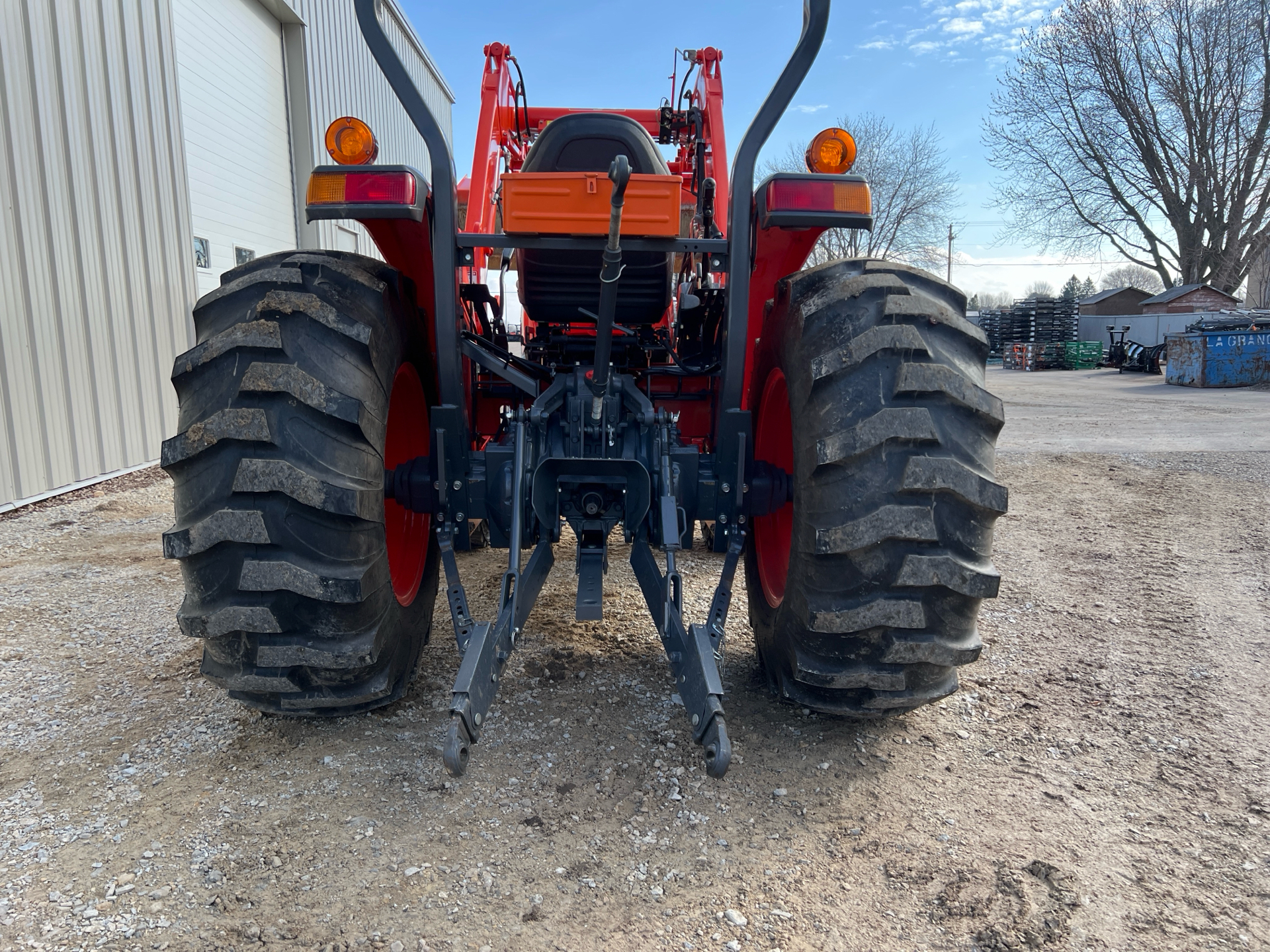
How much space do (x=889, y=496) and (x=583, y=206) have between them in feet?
4.05

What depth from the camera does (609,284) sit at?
2.29m

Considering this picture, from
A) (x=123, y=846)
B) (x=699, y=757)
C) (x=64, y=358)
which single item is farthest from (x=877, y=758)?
(x=64, y=358)

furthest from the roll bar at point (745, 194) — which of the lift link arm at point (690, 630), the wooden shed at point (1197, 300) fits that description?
the wooden shed at point (1197, 300)

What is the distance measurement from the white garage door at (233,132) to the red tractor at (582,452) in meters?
7.49

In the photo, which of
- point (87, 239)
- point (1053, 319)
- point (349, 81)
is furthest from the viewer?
point (1053, 319)

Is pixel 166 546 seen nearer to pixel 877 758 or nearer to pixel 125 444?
pixel 877 758

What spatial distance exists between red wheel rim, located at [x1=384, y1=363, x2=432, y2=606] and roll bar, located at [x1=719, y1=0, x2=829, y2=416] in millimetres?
1190

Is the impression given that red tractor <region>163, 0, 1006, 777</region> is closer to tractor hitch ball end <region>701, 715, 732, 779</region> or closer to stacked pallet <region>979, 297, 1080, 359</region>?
tractor hitch ball end <region>701, 715, 732, 779</region>

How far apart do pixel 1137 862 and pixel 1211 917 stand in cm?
21

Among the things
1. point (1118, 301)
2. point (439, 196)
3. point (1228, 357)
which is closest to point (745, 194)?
point (439, 196)

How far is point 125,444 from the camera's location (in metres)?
7.43

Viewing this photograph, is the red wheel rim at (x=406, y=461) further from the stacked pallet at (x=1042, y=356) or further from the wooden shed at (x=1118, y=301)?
the wooden shed at (x=1118, y=301)

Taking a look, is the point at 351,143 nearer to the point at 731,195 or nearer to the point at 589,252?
the point at 589,252

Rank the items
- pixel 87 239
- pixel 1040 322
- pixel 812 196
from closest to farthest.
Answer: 1. pixel 812 196
2. pixel 87 239
3. pixel 1040 322
